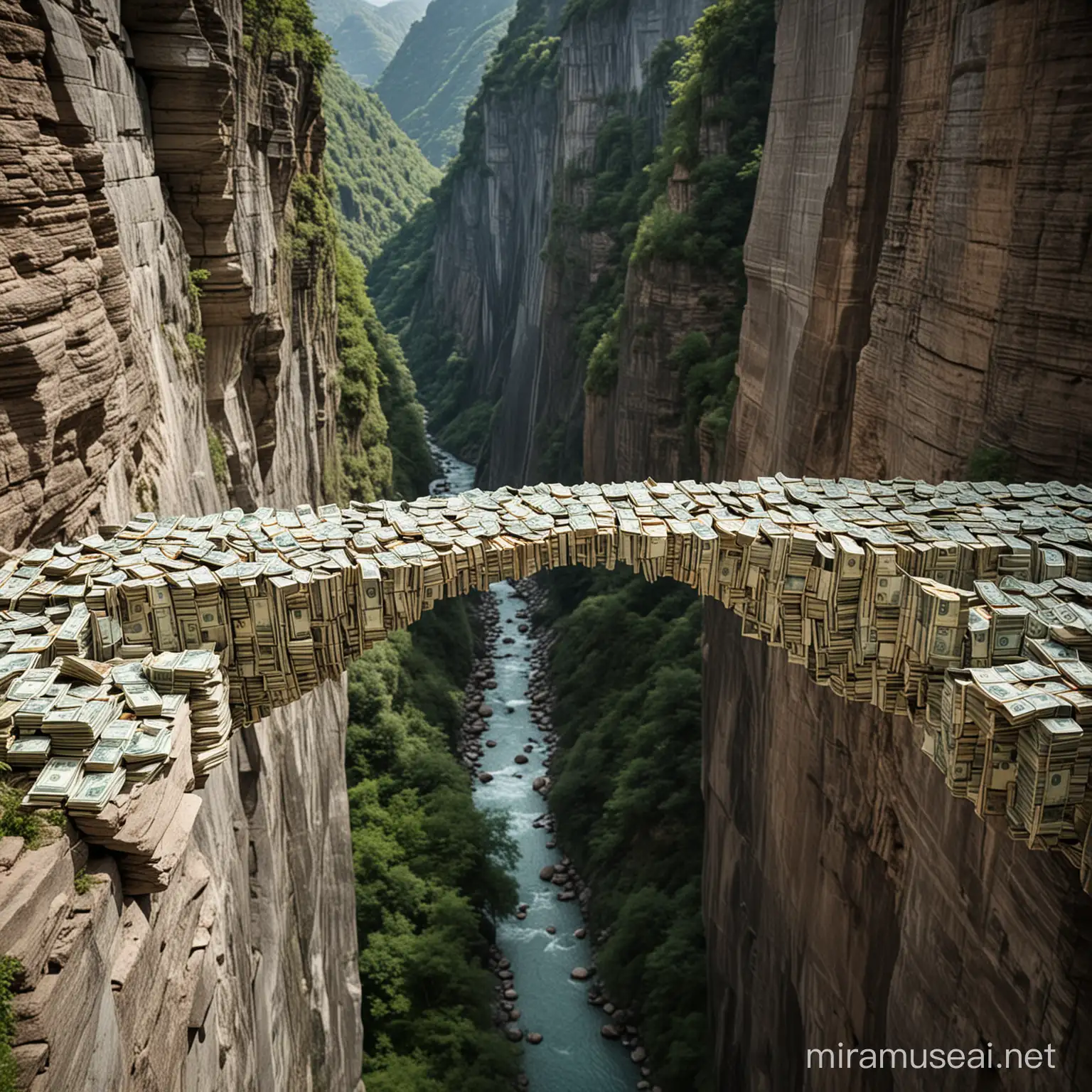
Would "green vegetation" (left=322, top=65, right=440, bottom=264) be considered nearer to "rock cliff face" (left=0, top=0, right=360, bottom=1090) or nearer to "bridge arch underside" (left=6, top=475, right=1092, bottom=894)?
"rock cliff face" (left=0, top=0, right=360, bottom=1090)

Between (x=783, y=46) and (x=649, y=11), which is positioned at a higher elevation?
(x=649, y=11)

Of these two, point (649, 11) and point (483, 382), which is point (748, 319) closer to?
point (649, 11)

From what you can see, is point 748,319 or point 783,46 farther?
point 748,319

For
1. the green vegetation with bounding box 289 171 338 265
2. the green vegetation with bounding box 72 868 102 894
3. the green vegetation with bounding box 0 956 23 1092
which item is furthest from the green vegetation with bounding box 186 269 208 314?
the green vegetation with bounding box 0 956 23 1092

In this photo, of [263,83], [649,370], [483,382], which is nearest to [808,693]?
[263,83]

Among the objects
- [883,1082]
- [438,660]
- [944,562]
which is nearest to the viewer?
[944,562]

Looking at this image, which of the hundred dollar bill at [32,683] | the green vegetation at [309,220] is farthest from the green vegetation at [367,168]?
the hundred dollar bill at [32,683]
